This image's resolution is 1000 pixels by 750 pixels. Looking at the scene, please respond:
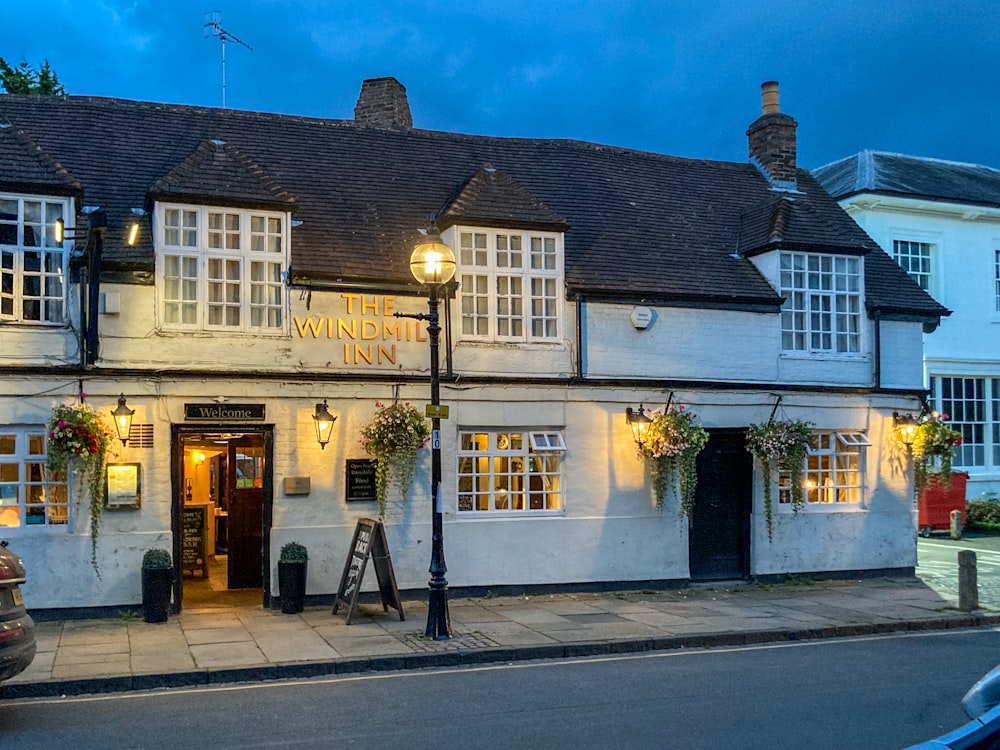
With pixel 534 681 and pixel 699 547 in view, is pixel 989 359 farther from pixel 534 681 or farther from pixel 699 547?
pixel 534 681

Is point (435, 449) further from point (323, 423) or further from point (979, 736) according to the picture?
point (979, 736)

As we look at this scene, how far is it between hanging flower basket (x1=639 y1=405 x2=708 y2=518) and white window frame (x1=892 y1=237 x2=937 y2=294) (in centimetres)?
1089

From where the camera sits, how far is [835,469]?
17.4 meters

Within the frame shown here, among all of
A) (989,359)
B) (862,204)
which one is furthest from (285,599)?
(989,359)

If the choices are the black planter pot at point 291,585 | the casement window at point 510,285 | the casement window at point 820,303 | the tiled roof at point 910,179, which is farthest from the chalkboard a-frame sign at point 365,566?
the tiled roof at point 910,179

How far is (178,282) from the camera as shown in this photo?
1387cm

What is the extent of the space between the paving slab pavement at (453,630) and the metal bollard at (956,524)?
7.09 meters

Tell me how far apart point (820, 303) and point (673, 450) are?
4101 millimetres

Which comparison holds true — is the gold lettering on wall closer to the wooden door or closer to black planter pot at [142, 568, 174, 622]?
the wooden door

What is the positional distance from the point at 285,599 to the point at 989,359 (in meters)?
18.5

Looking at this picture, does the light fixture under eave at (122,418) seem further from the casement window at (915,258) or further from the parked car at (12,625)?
the casement window at (915,258)

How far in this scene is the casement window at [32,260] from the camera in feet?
43.1

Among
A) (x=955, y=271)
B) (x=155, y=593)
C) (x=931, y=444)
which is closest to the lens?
(x=155, y=593)

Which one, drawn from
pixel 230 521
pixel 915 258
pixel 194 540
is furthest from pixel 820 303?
pixel 194 540
